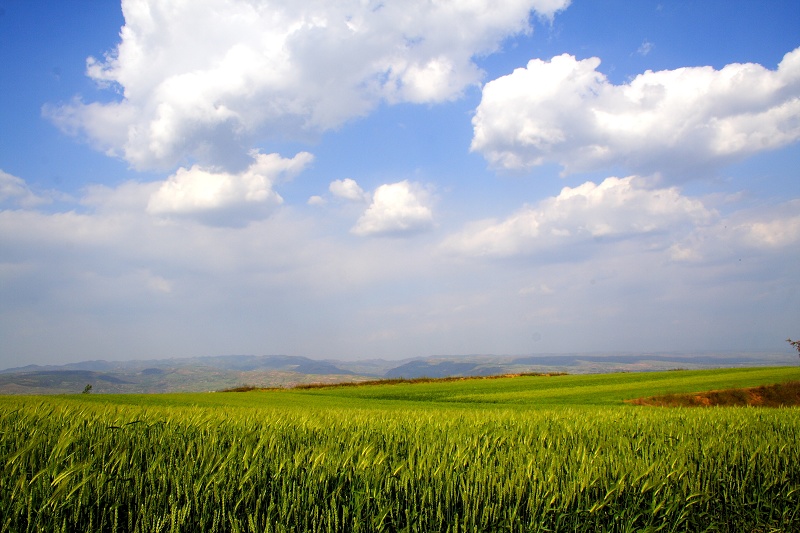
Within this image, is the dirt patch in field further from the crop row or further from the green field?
the crop row

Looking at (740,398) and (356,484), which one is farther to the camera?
(740,398)

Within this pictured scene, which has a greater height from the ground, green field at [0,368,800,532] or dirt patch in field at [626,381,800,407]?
green field at [0,368,800,532]

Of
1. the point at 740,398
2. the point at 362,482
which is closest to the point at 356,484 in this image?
the point at 362,482

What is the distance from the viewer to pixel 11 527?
3.18 meters

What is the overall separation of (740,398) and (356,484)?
33.3 m

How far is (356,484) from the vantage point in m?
4.30

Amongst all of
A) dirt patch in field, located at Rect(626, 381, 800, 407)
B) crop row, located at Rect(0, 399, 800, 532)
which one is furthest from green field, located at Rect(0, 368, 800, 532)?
dirt patch in field, located at Rect(626, 381, 800, 407)

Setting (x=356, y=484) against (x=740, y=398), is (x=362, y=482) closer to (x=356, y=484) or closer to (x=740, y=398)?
(x=356, y=484)

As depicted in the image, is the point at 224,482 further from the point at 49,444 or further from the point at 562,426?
the point at 562,426

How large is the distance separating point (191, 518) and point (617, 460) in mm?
4535

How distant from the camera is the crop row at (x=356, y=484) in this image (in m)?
3.61

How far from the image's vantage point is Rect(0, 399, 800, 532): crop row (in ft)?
11.8

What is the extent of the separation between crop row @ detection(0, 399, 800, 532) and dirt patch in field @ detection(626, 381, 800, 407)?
23.5 meters

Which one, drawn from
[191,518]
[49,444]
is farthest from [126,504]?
[49,444]
